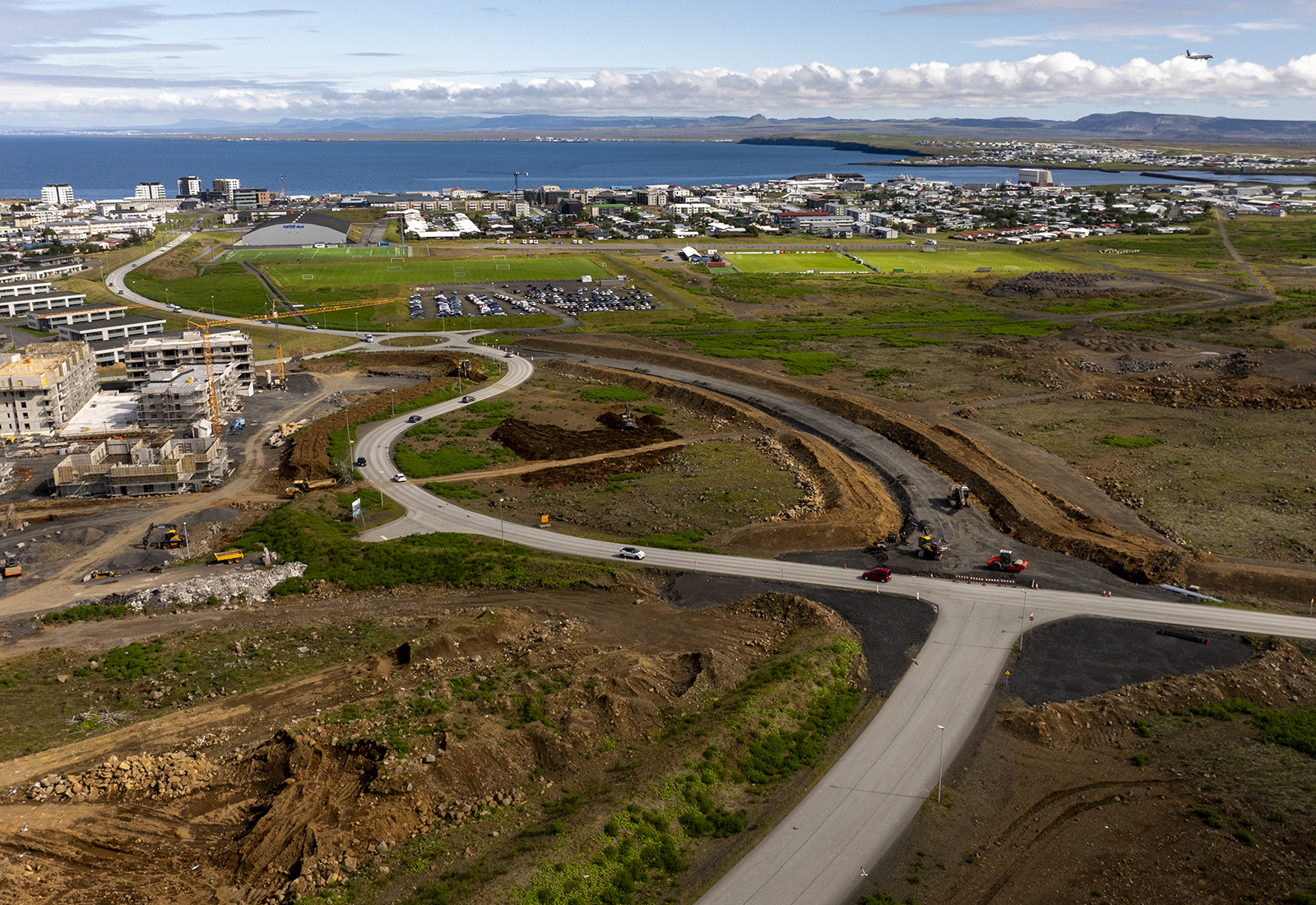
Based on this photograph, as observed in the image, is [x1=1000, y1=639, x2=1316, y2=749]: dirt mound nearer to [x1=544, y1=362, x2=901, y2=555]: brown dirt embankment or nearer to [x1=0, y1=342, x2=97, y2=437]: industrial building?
[x1=544, y1=362, x2=901, y2=555]: brown dirt embankment

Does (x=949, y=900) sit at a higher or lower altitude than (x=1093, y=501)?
lower

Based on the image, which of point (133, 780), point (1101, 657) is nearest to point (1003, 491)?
point (1101, 657)

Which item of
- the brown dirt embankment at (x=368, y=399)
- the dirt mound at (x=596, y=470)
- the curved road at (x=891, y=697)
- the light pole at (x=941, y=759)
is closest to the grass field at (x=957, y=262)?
the brown dirt embankment at (x=368, y=399)

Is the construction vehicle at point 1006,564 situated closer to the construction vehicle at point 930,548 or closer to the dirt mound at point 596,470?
the construction vehicle at point 930,548

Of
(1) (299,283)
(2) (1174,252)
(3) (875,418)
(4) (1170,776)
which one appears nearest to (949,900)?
(4) (1170,776)

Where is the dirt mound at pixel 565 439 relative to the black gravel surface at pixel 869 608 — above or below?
above

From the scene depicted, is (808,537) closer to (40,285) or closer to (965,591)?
(965,591)

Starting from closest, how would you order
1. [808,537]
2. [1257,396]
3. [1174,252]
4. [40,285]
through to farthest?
[808,537] → [1257,396] → [40,285] → [1174,252]

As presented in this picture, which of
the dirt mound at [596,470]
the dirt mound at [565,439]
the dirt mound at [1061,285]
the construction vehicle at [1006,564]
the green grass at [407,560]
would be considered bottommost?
the green grass at [407,560]
